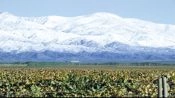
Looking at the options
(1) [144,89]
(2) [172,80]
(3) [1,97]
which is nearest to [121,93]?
(1) [144,89]

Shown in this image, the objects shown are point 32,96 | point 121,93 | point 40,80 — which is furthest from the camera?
point 40,80

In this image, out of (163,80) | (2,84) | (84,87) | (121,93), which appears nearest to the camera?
(163,80)

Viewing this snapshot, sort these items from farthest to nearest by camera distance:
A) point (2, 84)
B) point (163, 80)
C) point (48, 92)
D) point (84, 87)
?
point (2, 84), point (84, 87), point (48, 92), point (163, 80)

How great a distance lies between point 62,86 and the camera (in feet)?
134

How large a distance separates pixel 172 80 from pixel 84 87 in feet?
28.2

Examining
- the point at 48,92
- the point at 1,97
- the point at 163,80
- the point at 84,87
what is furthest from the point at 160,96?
the point at 84,87

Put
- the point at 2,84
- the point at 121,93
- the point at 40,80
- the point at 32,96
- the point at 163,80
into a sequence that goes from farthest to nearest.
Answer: the point at 40,80
the point at 2,84
the point at 121,93
the point at 32,96
the point at 163,80

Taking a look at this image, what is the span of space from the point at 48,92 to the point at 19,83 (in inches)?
421

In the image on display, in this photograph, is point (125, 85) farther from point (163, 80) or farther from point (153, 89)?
point (163, 80)

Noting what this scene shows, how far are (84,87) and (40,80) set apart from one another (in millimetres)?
9396

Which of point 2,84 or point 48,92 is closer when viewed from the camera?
point 48,92

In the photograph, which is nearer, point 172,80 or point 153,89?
point 153,89

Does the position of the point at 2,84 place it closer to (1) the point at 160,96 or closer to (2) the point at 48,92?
(2) the point at 48,92

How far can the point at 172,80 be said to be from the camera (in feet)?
151
